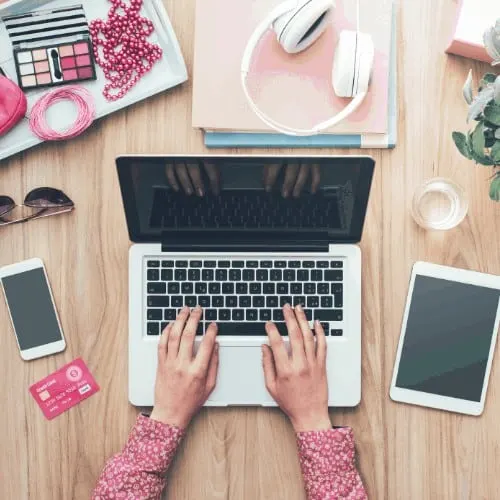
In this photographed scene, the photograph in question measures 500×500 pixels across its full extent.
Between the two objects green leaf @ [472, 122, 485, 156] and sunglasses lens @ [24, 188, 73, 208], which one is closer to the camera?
green leaf @ [472, 122, 485, 156]

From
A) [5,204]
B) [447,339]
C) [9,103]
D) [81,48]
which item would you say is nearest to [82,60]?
[81,48]

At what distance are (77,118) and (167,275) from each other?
26cm

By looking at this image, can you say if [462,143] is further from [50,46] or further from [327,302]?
[50,46]

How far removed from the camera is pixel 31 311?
89cm

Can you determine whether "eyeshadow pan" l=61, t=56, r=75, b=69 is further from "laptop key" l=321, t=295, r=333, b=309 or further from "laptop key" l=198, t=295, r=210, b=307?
"laptop key" l=321, t=295, r=333, b=309

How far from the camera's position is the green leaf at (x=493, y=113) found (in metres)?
0.68

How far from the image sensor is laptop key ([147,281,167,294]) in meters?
0.87

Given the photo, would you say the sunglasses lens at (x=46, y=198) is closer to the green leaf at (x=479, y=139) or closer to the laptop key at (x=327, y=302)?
the laptop key at (x=327, y=302)

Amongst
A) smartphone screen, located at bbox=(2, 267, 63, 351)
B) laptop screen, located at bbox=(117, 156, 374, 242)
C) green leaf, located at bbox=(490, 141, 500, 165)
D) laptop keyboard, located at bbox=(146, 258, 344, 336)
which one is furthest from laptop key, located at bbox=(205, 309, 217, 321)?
green leaf, located at bbox=(490, 141, 500, 165)

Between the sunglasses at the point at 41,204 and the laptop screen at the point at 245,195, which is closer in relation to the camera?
the laptop screen at the point at 245,195

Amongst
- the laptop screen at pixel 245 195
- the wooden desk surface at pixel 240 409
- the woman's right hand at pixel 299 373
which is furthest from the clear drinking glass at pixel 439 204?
the woman's right hand at pixel 299 373

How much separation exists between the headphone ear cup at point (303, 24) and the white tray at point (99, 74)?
152mm

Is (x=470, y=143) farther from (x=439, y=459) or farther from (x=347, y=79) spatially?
(x=439, y=459)

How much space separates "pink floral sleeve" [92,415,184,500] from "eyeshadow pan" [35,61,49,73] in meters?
0.52
